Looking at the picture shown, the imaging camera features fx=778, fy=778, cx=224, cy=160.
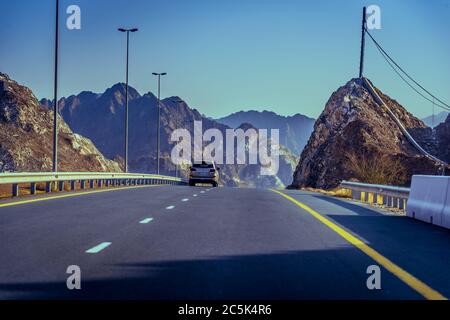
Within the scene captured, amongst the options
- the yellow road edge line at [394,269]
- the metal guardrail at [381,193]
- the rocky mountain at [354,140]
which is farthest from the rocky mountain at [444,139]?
the yellow road edge line at [394,269]

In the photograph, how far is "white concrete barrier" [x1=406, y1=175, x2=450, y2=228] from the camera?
16.1m

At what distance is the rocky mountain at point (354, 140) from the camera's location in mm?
71438

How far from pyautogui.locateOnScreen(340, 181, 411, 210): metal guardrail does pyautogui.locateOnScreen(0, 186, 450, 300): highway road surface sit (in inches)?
206

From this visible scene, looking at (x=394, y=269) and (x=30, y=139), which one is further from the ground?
(x=30, y=139)

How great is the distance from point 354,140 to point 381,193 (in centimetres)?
5227

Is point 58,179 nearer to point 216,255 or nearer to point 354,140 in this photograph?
point 216,255

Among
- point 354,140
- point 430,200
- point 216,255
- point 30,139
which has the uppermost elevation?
point 354,140

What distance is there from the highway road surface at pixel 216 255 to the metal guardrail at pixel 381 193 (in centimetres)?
523

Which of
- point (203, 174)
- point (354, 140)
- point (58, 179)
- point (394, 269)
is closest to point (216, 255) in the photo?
point (394, 269)

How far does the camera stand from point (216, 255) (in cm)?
1053

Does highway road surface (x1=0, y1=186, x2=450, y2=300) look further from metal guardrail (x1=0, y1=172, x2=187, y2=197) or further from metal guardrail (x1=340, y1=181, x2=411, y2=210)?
metal guardrail (x1=0, y1=172, x2=187, y2=197)

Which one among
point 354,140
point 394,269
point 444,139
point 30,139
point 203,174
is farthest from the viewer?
point 30,139

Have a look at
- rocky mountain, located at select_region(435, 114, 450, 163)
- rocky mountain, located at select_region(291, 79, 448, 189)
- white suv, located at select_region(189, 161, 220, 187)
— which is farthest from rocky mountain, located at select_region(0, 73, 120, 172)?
rocky mountain, located at select_region(435, 114, 450, 163)
